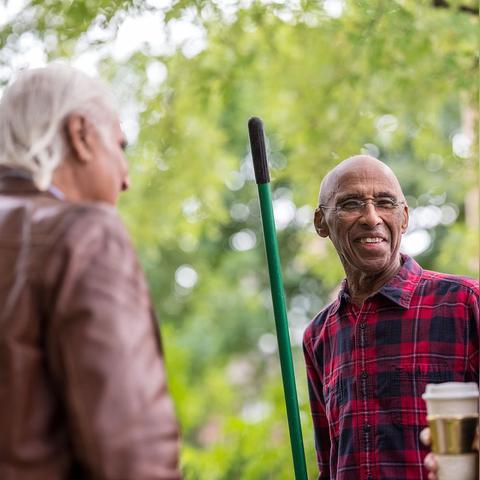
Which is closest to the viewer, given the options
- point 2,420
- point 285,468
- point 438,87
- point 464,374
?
point 2,420

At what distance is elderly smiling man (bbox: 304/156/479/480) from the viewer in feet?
9.32

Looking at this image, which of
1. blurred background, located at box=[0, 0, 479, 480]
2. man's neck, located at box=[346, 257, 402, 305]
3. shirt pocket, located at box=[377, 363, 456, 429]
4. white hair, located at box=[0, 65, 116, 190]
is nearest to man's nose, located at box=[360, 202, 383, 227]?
man's neck, located at box=[346, 257, 402, 305]

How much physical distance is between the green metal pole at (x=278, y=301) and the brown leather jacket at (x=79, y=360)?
3.37 ft

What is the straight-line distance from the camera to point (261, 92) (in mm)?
10477

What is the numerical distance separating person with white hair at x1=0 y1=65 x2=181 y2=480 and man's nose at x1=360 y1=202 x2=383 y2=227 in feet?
4.09

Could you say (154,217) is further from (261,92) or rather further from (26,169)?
(26,169)

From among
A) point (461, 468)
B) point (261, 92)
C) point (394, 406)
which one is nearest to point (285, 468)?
point (261, 92)

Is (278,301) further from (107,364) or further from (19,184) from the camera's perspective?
(107,364)

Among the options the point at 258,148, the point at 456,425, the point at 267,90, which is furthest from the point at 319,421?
the point at 267,90

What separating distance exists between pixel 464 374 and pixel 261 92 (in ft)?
26.0

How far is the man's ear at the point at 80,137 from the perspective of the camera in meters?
2.03

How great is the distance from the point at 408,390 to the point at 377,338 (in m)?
0.20

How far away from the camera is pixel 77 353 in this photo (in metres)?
1.79

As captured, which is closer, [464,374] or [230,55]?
[464,374]
